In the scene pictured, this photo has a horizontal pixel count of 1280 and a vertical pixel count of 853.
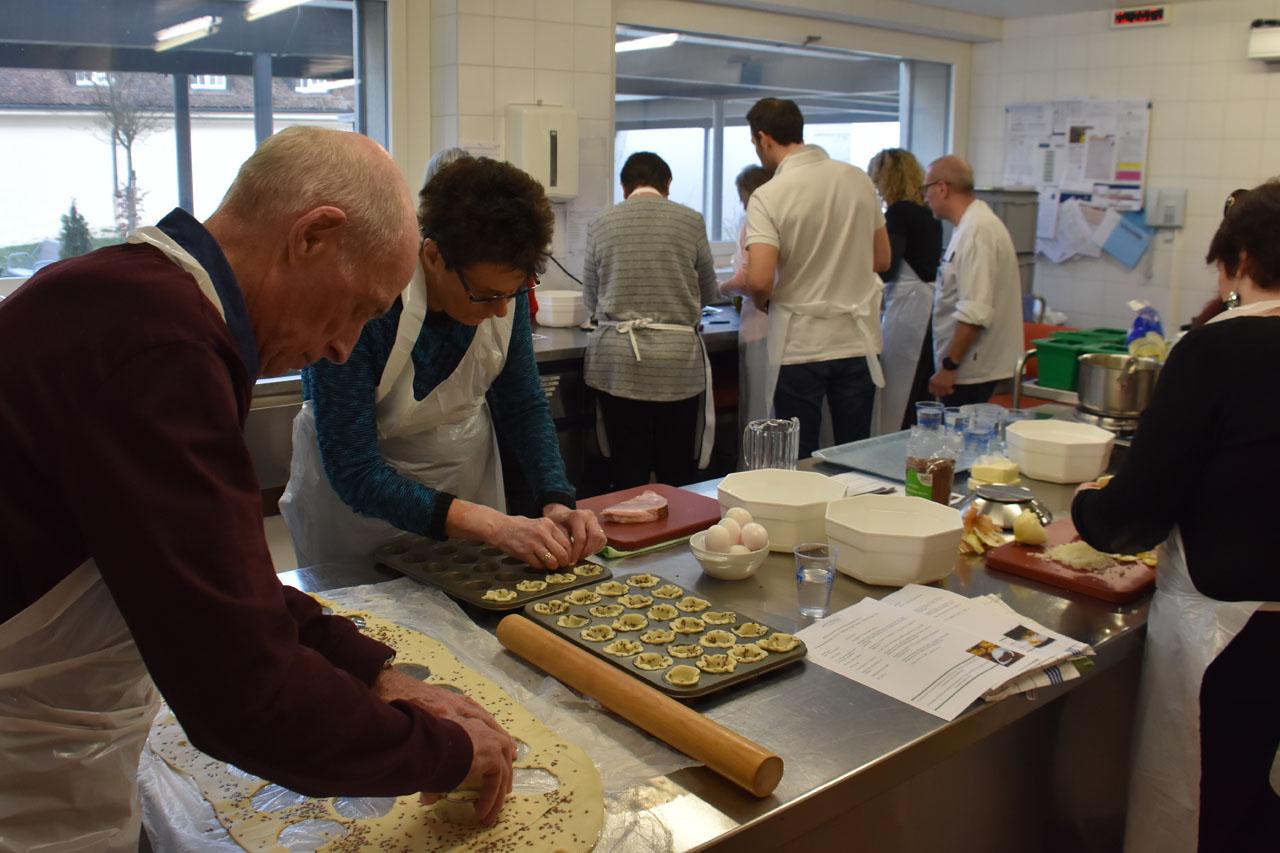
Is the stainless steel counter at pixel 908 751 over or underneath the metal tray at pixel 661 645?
underneath

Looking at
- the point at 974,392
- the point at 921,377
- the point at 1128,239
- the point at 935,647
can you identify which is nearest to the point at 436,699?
the point at 935,647

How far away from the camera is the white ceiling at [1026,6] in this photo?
5.30 metres

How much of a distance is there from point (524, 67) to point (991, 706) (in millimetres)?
3266

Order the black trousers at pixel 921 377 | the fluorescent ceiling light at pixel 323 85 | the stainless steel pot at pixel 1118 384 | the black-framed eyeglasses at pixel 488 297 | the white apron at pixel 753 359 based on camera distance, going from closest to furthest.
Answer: the black-framed eyeglasses at pixel 488 297, the stainless steel pot at pixel 1118 384, the fluorescent ceiling light at pixel 323 85, the white apron at pixel 753 359, the black trousers at pixel 921 377

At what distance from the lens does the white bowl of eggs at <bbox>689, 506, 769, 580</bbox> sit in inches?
68.1

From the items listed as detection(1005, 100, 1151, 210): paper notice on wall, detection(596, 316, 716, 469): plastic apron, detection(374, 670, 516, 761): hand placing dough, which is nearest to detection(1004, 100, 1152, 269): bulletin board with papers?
detection(1005, 100, 1151, 210): paper notice on wall

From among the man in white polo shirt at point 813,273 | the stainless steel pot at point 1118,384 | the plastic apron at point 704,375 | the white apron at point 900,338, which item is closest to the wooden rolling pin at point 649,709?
the stainless steel pot at point 1118,384

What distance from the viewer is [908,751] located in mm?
1271

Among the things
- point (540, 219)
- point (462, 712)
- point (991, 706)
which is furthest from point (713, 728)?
point (540, 219)

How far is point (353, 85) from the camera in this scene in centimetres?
402

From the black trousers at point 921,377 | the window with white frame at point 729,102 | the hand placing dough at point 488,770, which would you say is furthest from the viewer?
the window with white frame at point 729,102

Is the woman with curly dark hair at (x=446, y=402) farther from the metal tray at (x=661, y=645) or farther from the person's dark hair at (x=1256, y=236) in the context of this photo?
the person's dark hair at (x=1256, y=236)

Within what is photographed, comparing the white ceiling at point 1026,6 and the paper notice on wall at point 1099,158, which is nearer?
the white ceiling at point 1026,6

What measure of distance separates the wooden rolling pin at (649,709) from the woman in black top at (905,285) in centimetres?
346
